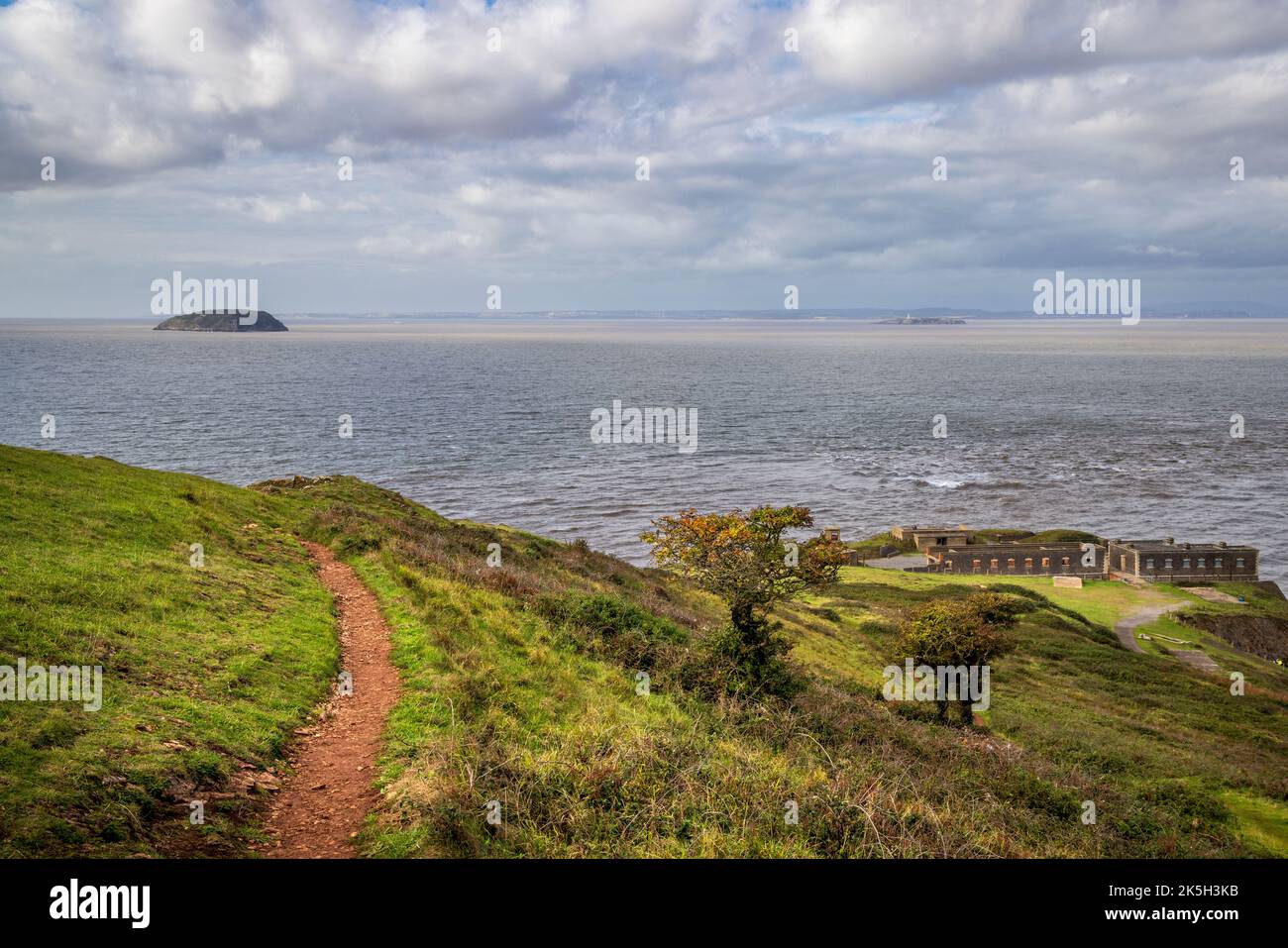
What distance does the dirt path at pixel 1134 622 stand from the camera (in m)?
58.3

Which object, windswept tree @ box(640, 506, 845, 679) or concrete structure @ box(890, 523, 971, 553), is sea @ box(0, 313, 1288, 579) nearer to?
concrete structure @ box(890, 523, 971, 553)

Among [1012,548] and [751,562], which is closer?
[751,562]

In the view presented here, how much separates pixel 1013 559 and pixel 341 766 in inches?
2912

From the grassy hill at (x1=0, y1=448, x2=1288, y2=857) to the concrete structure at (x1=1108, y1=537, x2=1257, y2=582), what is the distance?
43.3 metres

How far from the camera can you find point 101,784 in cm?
954

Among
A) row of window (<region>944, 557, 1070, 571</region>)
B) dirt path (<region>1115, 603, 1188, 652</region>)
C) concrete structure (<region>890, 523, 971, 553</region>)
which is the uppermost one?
concrete structure (<region>890, 523, 971, 553</region>)

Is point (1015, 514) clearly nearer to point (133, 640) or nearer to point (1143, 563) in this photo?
point (1143, 563)

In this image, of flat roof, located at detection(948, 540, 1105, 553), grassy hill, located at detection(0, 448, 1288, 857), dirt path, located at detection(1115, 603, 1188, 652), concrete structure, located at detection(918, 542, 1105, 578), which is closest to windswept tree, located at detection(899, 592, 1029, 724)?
grassy hill, located at detection(0, 448, 1288, 857)

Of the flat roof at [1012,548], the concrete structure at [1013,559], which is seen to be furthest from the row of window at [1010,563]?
the flat roof at [1012,548]

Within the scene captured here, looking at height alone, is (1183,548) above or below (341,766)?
below

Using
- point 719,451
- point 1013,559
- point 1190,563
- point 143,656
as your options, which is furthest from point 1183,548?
point 143,656

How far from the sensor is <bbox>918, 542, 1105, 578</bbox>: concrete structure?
2936 inches

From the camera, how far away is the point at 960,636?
33500 millimetres

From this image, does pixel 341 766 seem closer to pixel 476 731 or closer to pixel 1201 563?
pixel 476 731
